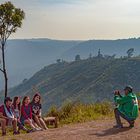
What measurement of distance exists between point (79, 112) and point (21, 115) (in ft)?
13.4

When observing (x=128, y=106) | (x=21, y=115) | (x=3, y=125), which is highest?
(x=128, y=106)

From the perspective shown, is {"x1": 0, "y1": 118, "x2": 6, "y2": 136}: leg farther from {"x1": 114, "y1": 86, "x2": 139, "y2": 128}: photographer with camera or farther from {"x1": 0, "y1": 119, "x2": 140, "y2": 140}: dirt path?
{"x1": 114, "y1": 86, "x2": 139, "y2": 128}: photographer with camera

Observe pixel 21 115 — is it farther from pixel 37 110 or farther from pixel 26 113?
pixel 37 110

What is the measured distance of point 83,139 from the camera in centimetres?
1238

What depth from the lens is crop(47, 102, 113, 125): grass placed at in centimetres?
1753

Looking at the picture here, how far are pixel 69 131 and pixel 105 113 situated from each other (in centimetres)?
542

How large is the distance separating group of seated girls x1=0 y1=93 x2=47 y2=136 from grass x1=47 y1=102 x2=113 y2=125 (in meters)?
2.48

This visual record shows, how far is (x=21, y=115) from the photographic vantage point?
48.1 ft

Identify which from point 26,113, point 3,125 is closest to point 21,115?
point 26,113

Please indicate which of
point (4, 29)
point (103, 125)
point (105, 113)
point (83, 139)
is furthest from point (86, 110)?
point (4, 29)

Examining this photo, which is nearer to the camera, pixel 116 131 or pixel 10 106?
pixel 116 131

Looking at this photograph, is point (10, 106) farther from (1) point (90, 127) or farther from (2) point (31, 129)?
(1) point (90, 127)

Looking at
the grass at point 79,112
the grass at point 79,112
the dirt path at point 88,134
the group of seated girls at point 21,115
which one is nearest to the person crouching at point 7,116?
the group of seated girls at point 21,115

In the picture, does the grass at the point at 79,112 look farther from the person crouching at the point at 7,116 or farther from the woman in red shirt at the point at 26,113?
the person crouching at the point at 7,116
